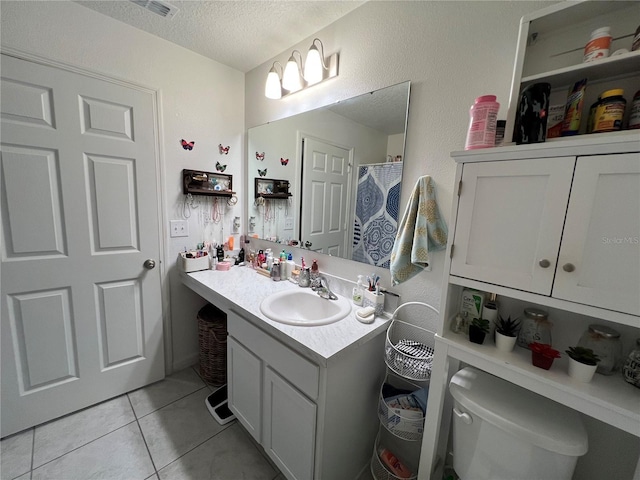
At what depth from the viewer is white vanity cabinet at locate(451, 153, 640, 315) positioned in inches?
24.0

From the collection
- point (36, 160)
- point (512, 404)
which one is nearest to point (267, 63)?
point (36, 160)

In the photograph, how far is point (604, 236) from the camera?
631 millimetres

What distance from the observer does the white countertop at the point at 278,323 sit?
0.97 m

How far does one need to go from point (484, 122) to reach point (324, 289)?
1055mm

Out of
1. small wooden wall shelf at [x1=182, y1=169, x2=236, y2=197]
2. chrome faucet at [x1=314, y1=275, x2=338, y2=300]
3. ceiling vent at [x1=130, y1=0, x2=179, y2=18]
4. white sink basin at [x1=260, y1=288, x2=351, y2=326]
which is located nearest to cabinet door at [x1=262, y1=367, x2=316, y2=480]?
white sink basin at [x1=260, y1=288, x2=351, y2=326]

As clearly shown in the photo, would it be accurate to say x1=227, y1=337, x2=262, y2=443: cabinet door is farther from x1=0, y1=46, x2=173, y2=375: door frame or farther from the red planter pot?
the red planter pot

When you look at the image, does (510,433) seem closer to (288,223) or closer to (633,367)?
(633,367)

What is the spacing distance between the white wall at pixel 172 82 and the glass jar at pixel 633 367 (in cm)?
222

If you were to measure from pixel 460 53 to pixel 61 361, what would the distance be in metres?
2.63

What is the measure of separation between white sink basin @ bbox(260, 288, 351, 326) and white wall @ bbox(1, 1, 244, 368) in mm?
975

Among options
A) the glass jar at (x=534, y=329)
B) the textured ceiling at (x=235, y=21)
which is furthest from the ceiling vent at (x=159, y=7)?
the glass jar at (x=534, y=329)

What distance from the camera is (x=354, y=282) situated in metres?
1.43

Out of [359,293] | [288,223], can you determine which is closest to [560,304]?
[359,293]

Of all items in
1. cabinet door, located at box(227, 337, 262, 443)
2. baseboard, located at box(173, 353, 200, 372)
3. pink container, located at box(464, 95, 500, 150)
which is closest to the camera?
pink container, located at box(464, 95, 500, 150)
